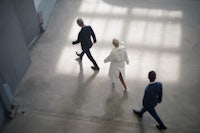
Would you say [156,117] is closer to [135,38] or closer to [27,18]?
[135,38]

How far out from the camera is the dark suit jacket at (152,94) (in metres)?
5.32

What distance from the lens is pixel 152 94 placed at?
541 cm

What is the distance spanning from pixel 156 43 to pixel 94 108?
2.66 metres

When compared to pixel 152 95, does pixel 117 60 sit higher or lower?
higher

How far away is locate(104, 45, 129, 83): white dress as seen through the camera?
5.98 m

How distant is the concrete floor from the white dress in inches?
28.9

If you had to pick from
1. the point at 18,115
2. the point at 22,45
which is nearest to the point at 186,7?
the point at 22,45

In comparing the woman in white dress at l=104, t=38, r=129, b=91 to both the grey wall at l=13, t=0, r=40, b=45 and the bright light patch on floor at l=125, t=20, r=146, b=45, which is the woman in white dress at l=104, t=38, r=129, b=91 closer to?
the bright light patch on floor at l=125, t=20, r=146, b=45

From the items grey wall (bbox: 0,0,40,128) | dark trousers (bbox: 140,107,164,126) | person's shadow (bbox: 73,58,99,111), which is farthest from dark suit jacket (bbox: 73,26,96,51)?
dark trousers (bbox: 140,107,164,126)

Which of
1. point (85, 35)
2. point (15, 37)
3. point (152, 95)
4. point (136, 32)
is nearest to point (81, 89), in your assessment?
point (85, 35)

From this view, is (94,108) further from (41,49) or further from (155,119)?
(41,49)

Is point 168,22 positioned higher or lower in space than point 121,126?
higher

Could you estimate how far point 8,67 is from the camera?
262 inches

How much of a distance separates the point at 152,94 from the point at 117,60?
1.09 metres
